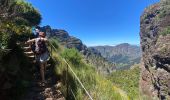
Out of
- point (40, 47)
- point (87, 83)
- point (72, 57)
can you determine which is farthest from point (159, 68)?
point (87, 83)

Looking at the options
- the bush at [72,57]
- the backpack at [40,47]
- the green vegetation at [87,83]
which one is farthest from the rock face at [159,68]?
the backpack at [40,47]

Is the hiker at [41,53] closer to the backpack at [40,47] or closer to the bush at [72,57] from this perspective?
the backpack at [40,47]

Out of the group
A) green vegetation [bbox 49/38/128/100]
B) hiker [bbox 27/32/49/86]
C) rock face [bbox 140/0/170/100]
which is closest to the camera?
green vegetation [bbox 49/38/128/100]

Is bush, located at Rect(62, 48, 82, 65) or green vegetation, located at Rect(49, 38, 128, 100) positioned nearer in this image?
green vegetation, located at Rect(49, 38, 128, 100)

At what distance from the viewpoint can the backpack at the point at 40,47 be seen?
10.8 metres

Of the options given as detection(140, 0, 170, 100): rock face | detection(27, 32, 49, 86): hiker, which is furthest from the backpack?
detection(140, 0, 170, 100): rock face

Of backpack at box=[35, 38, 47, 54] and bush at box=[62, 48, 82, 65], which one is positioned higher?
backpack at box=[35, 38, 47, 54]

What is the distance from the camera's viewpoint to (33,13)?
32031mm

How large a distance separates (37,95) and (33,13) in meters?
23.8

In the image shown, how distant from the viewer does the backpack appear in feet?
35.5

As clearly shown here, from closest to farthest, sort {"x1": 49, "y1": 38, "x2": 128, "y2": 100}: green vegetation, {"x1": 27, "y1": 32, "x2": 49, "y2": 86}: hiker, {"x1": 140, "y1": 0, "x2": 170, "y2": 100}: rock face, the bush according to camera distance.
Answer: {"x1": 49, "y1": 38, "x2": 128, "y2": 100}: green vegetation
{"x1": 27, "y1": 32, "x2": 49, "y2": 86}: hiker
the bush
{"x1": 140, "y1": 0, "x2": 170, "y2": 100}: rock face

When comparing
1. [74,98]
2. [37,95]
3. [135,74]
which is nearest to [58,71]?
[37,95]

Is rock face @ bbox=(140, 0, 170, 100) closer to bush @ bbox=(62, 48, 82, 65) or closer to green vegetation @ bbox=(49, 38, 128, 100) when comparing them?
bush @ bbox=(62, 48, 82, 65)

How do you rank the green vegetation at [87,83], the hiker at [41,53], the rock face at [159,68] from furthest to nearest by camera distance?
the rock face at [159,68]
the hiker at [41,53]
the green vegetation at [87,83]
